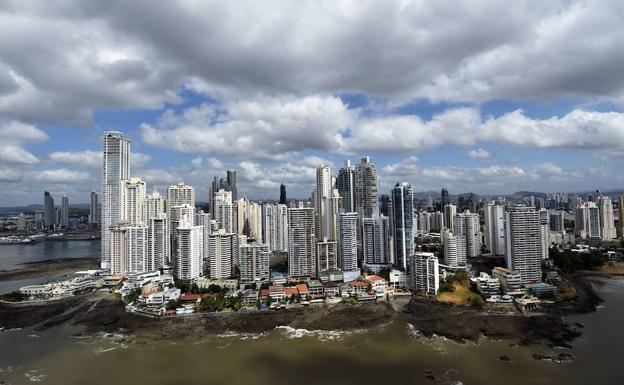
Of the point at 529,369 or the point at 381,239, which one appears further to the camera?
the point at 381,239

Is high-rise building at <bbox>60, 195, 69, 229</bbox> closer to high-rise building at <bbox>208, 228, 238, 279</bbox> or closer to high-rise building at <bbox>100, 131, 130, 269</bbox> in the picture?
high-rise building at <bbox>100, 131, 130, 269</bbox>

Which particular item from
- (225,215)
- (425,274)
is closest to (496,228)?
(425,274)

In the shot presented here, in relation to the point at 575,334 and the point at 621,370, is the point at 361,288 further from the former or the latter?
the point at 621,370

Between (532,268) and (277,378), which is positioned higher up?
(532,268)

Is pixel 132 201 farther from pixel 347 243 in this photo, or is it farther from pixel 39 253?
pixel 39 253

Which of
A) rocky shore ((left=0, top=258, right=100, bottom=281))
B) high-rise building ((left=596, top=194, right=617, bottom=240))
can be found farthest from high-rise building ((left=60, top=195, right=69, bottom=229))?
high-rise building ((left=596, top=194, right=617, bottom=240))

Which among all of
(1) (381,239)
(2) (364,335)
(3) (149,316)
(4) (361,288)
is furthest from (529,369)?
(1) (381,239)

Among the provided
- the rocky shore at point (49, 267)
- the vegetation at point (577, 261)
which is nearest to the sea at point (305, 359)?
the vegetation at point (577, 261)
